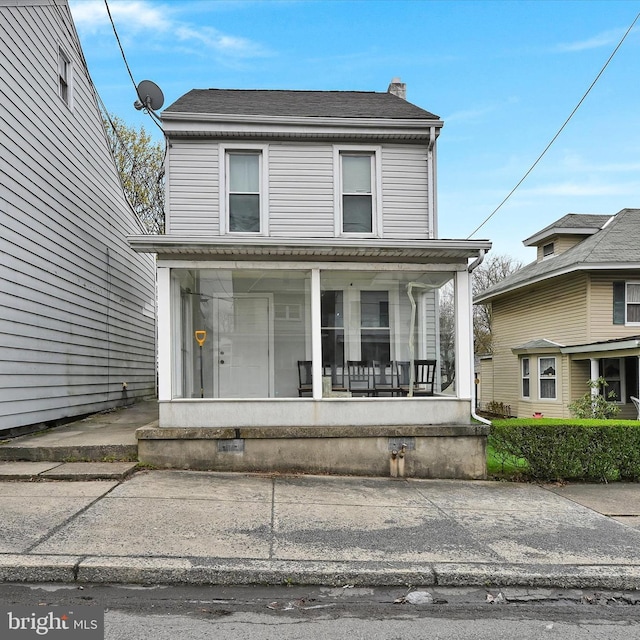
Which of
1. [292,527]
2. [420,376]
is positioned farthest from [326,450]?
[292,527]

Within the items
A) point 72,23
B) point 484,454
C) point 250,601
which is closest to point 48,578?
point 250,601

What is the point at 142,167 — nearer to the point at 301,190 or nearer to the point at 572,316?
the point at 301,190

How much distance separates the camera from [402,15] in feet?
42.9

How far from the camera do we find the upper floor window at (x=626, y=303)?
1672cm

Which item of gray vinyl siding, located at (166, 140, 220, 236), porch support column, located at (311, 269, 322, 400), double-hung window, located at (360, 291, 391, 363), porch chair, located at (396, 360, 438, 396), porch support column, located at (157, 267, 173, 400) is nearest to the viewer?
porch support column, located at (157, 267, 173, 400)

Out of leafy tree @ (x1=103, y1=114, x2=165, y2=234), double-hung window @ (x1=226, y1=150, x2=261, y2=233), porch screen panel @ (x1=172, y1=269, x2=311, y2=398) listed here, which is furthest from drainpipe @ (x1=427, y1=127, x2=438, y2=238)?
leafy tree @ (x1=103, y1=114, x2=165, y2=234)

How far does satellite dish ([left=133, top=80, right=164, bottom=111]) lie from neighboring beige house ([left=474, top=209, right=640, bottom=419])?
11792 mm

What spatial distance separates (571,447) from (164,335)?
579 centimetres

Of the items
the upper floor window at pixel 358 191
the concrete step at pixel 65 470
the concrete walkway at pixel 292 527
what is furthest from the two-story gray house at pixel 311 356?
the upper floor window at pixel 358 191

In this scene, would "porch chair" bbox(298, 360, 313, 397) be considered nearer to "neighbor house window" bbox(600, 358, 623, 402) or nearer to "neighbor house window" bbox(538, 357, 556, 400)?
"neighbor house window" bbox(600, 358, 623, 402)

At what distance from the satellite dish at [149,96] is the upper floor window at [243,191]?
171cm

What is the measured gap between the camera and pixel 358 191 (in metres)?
11.8

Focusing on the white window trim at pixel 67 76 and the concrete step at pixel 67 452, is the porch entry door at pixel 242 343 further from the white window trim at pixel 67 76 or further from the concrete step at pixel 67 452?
the white window trim at pixel 67 76

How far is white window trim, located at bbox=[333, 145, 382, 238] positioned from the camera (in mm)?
11602
